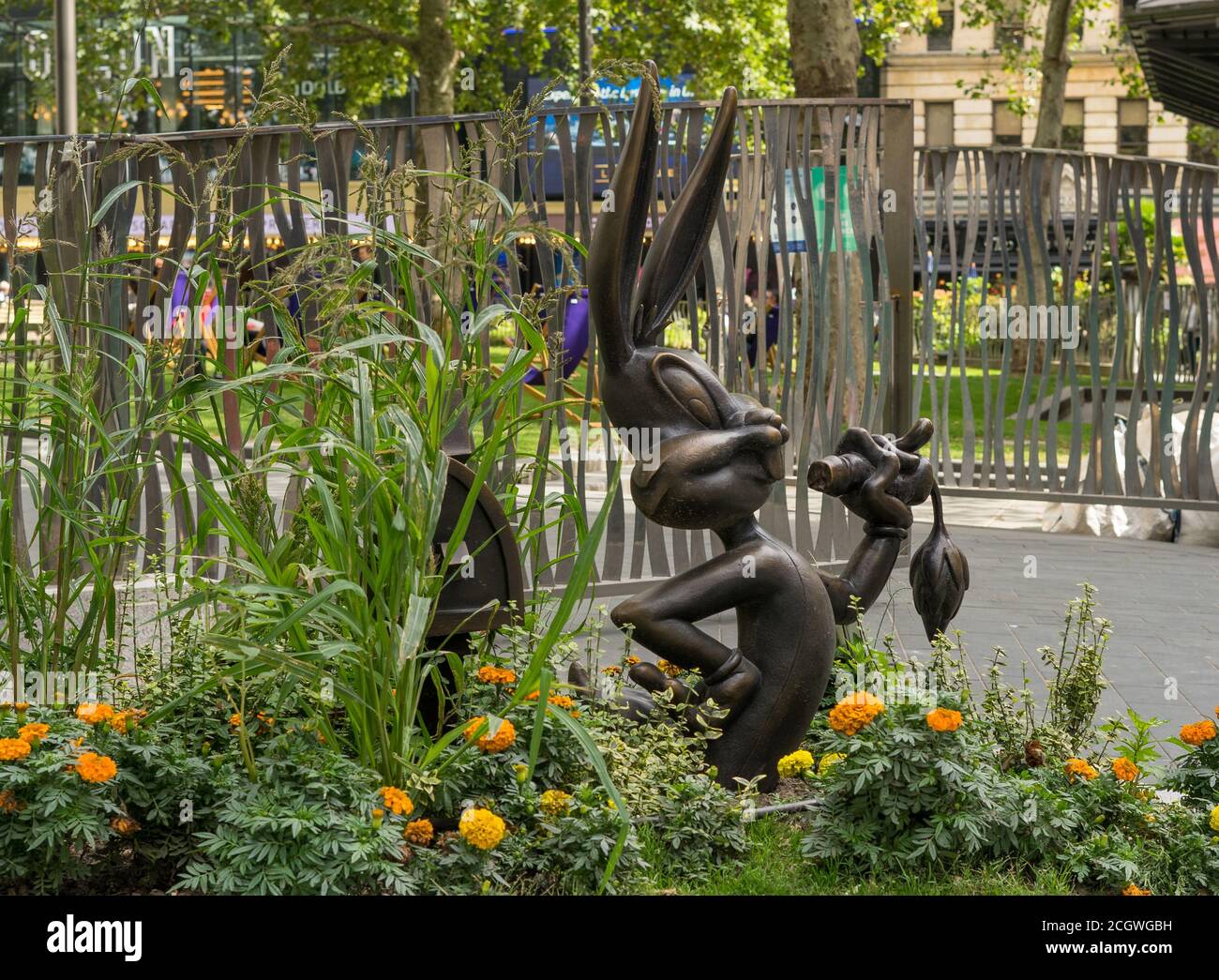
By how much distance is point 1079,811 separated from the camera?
162 inches

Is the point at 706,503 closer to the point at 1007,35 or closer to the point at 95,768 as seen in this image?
the point at 95,768

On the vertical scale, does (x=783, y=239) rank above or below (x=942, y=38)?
below

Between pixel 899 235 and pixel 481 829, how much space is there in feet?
18.7

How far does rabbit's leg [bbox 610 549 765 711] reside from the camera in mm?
4383

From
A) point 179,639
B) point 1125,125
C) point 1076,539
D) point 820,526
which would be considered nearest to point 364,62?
point 1076,539

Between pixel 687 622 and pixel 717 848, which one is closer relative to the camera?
pixel 717 848

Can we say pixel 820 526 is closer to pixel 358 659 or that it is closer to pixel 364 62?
pixel 358 659

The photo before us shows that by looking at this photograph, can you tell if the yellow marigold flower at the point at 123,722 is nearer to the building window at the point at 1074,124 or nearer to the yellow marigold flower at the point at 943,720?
the yellow marigold flower at the point at 943,720

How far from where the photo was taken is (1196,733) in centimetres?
431

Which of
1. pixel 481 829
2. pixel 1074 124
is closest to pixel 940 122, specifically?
pixel 1074 124

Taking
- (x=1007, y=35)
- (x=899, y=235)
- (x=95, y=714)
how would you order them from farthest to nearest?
(x=1007, y=35), (x=899, y=235), (x=95, y=714)

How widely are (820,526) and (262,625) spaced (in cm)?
498

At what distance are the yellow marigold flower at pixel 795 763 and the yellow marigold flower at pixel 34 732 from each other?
187 cm

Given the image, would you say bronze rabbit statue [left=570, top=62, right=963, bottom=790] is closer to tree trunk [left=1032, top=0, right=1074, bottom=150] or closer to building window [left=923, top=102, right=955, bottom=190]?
tree trunk [left=1032, top=0, right=1074, bottom=150]
